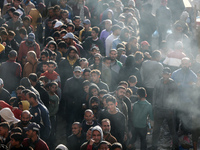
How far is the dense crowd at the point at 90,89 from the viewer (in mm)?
11062

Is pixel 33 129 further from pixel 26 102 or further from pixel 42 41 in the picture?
pixel 42 41

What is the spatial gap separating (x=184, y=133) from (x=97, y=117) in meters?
2.96

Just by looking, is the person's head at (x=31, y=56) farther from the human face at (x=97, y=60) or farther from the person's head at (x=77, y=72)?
the human face at (x=97, y=60)

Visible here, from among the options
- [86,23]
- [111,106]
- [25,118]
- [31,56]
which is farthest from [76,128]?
[86,23]

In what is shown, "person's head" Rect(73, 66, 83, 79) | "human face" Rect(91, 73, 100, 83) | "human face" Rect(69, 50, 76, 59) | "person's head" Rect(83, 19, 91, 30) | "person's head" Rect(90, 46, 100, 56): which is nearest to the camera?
"human face" Rect(91, 73, 100, 83)

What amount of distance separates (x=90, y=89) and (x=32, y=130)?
2.72 metres

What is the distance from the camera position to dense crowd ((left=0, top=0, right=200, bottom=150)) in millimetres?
11062

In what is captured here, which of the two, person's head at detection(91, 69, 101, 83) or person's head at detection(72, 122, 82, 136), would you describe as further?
person's head at detection(91, 69, 101, 83)

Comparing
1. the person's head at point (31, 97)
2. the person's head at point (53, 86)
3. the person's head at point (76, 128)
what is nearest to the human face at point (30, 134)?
the person's head at point (31, 97)

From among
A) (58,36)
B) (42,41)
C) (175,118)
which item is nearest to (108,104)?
(175,118)

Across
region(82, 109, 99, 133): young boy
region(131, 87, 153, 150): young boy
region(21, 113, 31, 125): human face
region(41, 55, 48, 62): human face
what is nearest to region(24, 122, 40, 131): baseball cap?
region(21, 113, 31, 125): human face

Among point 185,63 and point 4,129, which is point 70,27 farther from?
point 4,129

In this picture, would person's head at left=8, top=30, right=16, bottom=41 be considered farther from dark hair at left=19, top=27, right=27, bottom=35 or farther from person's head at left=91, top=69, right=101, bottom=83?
person's head at left=91, top=69, right=101, bottom=83

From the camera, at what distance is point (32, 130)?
10188 mm
